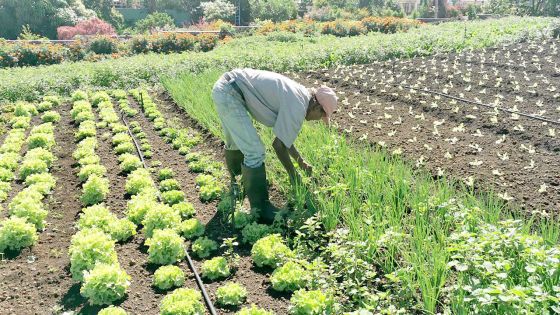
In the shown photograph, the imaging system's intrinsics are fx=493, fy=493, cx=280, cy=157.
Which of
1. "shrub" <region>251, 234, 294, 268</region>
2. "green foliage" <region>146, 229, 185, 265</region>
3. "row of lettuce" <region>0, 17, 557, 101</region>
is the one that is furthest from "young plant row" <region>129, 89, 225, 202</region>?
"row of lettuce" <region>0, 17, 557, 101</region>

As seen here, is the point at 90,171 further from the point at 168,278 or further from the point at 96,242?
the point at 168,278

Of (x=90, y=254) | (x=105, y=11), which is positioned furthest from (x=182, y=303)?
(x=105, y=11)

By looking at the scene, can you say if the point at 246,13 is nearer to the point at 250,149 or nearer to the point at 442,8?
the point at 442,8

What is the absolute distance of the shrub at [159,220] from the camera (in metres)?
5.16

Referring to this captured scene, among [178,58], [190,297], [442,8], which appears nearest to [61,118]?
[178,58]

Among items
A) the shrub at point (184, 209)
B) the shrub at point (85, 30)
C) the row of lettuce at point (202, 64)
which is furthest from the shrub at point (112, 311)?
the shrub at point (85, 30)

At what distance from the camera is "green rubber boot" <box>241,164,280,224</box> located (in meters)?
5.15

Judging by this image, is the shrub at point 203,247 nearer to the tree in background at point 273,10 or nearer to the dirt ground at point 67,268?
the dirt ground at point 67,268

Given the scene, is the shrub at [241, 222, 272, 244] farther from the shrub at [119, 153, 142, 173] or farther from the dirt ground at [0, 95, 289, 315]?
the shrub at [119, 153, 142, 173]

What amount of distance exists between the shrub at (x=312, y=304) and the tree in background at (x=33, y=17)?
33601 millimetres

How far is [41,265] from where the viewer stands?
493cm

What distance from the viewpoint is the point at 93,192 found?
6.15m

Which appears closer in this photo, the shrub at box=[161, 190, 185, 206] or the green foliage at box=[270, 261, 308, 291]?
the green foliage at box=[270, 261, 308, 291]

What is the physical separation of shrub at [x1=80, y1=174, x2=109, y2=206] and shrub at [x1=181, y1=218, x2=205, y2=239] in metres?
1.52
